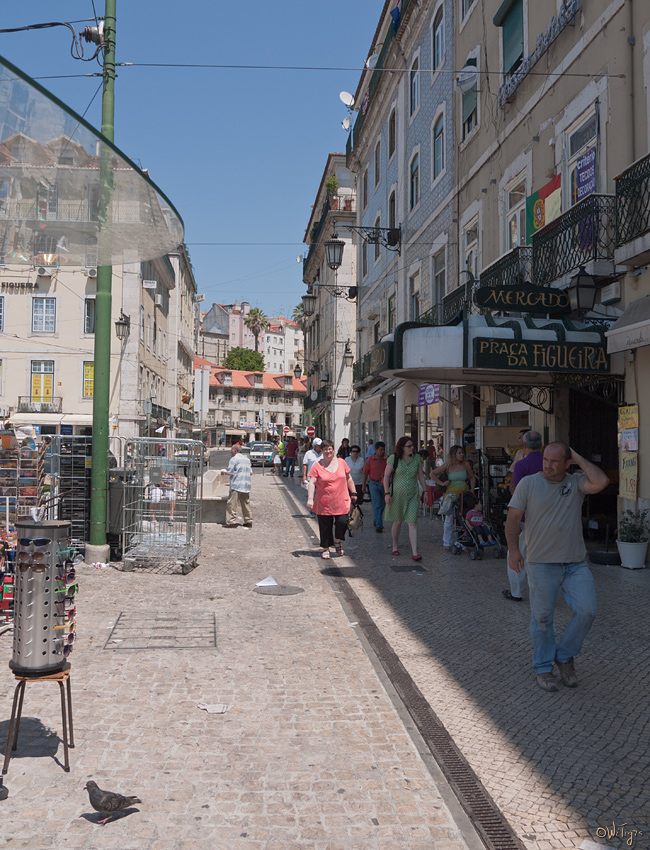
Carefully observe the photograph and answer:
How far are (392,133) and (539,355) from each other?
17903mm

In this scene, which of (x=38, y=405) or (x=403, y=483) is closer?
(x=403, y=483)

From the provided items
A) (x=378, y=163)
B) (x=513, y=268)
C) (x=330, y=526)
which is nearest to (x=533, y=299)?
Result: (x=513, y=268)

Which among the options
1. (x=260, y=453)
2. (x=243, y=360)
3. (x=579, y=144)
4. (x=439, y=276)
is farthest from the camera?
(x=243, y=360)

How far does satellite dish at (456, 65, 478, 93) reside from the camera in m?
16.0

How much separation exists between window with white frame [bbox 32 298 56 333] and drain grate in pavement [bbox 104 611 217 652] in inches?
1277

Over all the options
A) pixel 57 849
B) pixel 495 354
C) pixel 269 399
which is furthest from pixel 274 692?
pixel 269 399

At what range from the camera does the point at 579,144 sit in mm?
11812

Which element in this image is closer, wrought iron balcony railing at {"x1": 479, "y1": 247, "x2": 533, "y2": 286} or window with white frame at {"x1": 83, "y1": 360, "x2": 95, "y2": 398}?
wrought iron balcony railing at {"x1": 479, "y1": 247, "x2": 533, "y2": 286}

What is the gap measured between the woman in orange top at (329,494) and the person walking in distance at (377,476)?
2.61m

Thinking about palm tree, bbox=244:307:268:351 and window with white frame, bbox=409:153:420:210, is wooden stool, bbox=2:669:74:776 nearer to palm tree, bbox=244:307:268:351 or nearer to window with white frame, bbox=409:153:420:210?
window with white frame, bbox=409:153:420:210

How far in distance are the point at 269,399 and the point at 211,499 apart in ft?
299

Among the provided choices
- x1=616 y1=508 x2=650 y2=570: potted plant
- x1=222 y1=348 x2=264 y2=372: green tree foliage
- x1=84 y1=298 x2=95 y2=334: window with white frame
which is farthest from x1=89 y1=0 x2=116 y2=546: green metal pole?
x1=222 y1=348 x2=264 y2=372: green tree foliage

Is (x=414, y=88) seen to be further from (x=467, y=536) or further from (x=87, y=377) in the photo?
(x=87, y=377)

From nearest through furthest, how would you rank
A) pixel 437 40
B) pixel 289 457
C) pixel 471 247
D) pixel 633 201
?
pixel 633 201 → pixel 471 247 → pixel 437 40 → pixel 289 457
